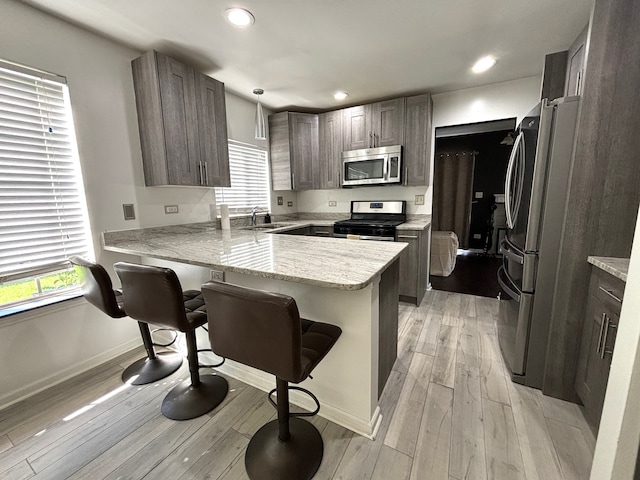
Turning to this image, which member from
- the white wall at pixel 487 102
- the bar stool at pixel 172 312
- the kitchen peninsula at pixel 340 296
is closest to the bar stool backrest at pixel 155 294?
the bar stool at pixel 172 312

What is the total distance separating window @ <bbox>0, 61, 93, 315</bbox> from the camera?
5.26ft

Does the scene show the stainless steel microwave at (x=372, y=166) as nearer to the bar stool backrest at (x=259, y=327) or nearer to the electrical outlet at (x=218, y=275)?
the electrical outlet at (x=218, y=275)

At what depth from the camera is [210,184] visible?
8.15ft

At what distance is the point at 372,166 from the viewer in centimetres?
330

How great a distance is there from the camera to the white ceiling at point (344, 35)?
1658mm

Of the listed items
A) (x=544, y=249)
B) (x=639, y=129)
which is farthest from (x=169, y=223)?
(x=639, y=129)

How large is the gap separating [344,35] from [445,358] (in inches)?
103

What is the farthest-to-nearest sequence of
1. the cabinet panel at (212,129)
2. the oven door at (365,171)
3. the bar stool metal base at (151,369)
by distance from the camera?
1. the oven door at (365,171)
2. the cabinet panel at (212,129)
3. the bar stool metal base at (151,369)

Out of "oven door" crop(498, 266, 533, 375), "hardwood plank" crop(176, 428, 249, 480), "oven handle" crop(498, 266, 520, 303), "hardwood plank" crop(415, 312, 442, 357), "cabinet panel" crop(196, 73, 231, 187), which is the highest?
"cabinet panel" crop(196, 73, 231, 187)

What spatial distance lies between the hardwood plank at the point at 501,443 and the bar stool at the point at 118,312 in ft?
6.71

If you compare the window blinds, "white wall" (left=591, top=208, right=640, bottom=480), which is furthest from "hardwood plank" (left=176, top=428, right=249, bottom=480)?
the window blinds

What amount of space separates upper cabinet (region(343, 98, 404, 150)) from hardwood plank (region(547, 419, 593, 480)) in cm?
282

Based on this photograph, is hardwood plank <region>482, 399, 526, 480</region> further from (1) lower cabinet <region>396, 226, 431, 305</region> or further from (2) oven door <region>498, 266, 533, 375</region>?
(1) lower cabinet <region>396, 226, 431, 305</region>

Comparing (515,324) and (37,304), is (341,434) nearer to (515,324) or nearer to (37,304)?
(515,324)
